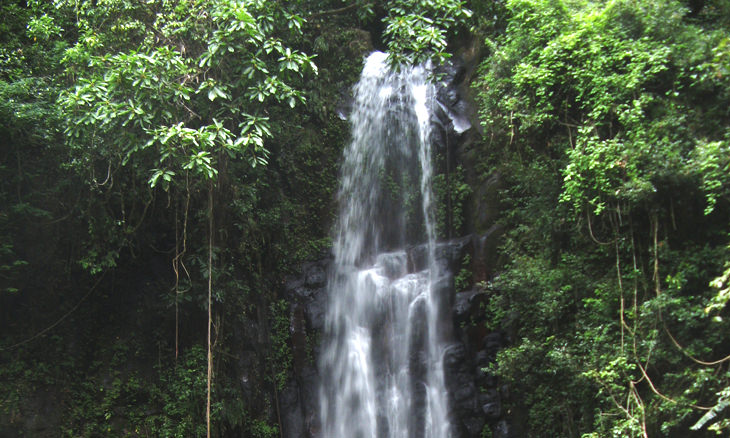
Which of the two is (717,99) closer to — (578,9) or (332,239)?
(578,9)

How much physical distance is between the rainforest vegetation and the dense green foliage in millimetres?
29

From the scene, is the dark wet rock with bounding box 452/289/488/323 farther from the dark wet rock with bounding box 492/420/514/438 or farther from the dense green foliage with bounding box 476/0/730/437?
the dark wet rock with bounding box 492/420/514/438

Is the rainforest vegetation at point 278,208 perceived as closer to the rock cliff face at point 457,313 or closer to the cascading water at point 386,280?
the rock cliff face at point 457,313

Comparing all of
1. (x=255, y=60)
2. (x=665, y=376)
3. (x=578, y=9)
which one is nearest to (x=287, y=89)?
(x=255, y=60)

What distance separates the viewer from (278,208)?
9.56 meters

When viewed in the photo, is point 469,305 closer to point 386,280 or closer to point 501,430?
point 386,280

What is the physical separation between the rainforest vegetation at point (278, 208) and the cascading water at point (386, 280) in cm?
61

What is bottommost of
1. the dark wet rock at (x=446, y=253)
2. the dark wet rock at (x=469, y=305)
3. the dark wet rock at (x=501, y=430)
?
the dark wet rock at (x=501, y=430)

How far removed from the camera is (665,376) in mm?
5430

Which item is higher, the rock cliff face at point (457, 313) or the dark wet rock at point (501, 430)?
the rock cliff face at point (457, 313)

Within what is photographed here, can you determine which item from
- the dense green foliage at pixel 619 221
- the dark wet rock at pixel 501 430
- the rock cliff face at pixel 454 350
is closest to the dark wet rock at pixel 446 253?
the rock cliff face at pixel 454 350

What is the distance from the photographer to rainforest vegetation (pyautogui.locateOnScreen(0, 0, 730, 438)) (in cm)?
568

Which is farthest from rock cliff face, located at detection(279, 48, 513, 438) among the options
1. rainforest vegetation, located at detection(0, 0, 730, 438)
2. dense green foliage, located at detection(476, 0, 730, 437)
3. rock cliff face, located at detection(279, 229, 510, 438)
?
dense green foliage, located at detection(476, 0, 730, 437)

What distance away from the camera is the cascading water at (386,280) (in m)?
8.55
